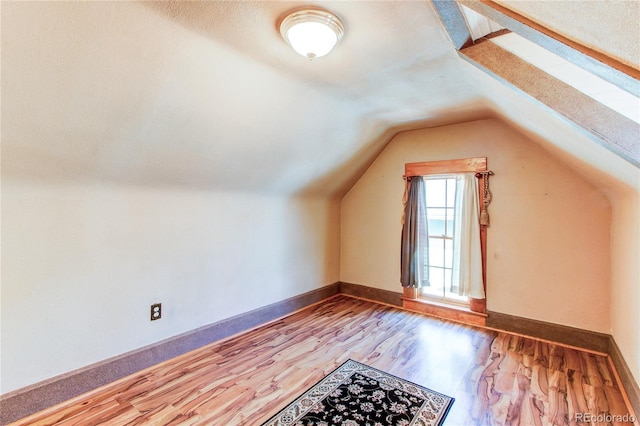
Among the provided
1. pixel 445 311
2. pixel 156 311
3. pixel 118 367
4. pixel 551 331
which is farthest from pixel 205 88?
pixel 551 331

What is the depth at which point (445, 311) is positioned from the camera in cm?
359

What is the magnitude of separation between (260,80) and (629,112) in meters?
2.09

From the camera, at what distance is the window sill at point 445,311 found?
11.1 ft

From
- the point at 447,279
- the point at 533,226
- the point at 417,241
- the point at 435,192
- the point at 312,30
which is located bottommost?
the point at 447,279

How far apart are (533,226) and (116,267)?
3871 millimetres

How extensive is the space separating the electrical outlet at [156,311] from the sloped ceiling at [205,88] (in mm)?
1030

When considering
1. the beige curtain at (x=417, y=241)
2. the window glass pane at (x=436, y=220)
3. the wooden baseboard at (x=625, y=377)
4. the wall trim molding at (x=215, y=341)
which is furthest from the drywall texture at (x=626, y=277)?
the beige curtain at (x=417, y=241)

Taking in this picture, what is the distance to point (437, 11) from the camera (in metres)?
1.47

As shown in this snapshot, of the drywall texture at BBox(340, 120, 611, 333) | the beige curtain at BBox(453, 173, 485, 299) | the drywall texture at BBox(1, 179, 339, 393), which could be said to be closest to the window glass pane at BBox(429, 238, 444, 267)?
the beige curtain at BBox(453, 173, 485, 299)

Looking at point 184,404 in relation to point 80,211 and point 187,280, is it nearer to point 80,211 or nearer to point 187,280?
point 187,280

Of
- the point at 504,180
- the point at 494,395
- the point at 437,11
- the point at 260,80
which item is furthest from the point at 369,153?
the point at 494,395

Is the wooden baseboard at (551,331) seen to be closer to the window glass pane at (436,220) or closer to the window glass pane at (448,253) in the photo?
the window glass pane at (448,253)

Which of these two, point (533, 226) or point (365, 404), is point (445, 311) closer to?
point (533, 226)

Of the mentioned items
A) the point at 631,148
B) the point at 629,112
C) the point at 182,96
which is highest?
the point at 182,96
